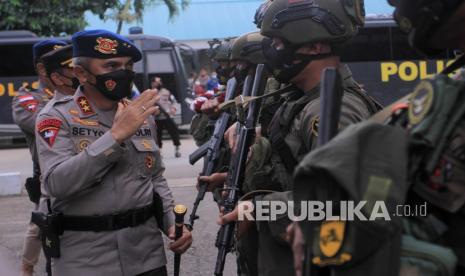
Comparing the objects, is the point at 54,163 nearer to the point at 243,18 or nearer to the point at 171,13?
the point at 171,13

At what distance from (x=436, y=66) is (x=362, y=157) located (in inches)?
526

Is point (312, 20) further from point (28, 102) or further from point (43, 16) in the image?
point (43, 16)

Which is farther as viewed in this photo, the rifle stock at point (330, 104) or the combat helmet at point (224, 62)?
the combat helmet at point (224, 62)

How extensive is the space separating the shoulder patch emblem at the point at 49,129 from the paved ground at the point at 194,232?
8.78 feet

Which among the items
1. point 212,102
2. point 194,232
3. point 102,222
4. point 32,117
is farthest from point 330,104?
point 194,232

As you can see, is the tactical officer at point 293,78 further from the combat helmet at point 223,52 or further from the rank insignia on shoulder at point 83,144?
the combat helmet at point 223,52

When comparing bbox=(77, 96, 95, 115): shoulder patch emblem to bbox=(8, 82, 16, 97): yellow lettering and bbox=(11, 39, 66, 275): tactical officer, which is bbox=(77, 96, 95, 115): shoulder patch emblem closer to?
bbox=(11, 39, 66, 275): tactical officer

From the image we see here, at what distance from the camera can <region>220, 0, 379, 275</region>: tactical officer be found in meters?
2.20

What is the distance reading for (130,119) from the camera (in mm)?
2594

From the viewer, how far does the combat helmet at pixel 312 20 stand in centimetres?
223

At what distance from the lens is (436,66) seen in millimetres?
13797

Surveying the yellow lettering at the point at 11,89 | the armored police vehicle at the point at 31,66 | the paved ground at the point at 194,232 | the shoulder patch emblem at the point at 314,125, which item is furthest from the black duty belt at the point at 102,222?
the yellow lettering at the point at 11,89

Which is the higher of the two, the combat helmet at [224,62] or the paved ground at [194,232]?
the combat helmet at [224,62]

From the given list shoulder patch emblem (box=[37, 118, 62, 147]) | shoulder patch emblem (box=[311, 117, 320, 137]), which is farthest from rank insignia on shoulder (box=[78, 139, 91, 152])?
shoulder patch emblem (box=[311, 117, 320, 137])
